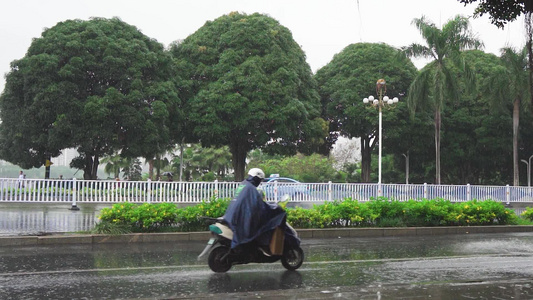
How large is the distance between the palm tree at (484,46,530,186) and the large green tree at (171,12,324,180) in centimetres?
1345

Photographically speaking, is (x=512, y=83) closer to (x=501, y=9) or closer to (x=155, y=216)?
(x=155, y=216)

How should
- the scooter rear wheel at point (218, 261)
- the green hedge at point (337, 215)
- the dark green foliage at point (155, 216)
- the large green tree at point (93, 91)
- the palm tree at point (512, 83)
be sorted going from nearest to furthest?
the scooter rear wheel at point (218, 261), the dark green foliage at point (155, 216), the green hedge at point (337, 215), the large green tree at point (93, 91), the palm tree at point (512, 83)

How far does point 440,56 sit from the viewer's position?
36594 mm

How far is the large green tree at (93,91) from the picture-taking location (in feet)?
108

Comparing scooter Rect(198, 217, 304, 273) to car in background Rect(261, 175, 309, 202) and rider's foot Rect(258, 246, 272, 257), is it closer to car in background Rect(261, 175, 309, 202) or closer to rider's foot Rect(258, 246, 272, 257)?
rider's foot Rect(258, 246, 272, 257)

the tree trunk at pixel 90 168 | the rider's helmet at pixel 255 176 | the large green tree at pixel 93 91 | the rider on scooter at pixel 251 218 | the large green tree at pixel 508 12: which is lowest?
the rider on scooter at pixel 251 218

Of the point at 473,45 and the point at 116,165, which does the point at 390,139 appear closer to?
the point at 473,45

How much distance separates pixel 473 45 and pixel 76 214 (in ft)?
92.3

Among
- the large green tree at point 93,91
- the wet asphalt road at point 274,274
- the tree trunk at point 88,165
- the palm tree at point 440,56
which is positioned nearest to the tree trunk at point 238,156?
the large green tree at point 93,91

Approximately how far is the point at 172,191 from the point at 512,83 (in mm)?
29729

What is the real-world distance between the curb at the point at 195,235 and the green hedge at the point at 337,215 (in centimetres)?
32

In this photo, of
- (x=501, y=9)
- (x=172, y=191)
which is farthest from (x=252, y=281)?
(x=172, y=191)

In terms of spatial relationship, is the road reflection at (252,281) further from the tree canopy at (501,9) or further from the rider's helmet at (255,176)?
the tree canopy at (501,9)

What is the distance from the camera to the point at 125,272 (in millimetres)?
8062
